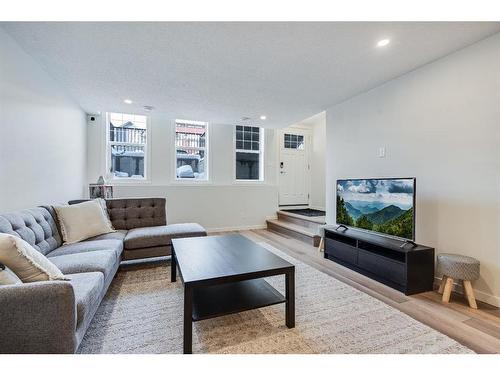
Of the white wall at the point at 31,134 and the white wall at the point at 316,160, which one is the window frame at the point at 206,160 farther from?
the white wall at the point at 316,160

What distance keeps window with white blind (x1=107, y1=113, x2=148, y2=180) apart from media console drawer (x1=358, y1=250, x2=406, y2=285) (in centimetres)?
415

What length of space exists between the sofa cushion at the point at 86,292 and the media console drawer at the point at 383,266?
8.61ft

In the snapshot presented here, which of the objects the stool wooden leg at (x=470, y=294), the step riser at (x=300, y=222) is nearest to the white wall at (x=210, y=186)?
the step riser at (x=300, y=222)

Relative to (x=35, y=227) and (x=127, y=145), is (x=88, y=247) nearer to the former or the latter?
(x=35, y=227)

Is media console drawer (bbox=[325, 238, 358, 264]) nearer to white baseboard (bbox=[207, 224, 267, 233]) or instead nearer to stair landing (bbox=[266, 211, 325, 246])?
stair landing (bbox=[266, 211, 325, 246])

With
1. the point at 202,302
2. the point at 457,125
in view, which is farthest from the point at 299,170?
the point at 202,302

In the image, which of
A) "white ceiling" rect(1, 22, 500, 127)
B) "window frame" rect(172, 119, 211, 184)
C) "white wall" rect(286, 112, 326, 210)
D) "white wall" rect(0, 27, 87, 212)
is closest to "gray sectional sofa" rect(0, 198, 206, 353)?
"white wall" rect(0, 27, 87, 212)

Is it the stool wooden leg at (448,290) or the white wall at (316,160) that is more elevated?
the white wall at (316,160)

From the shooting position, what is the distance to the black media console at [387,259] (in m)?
2.28

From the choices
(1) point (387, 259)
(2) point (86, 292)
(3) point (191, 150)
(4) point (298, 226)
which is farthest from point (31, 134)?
(4) point (298, 226)

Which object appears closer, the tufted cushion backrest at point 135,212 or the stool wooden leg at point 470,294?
the stool wooden leg at point 470,294

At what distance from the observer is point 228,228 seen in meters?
5.35
